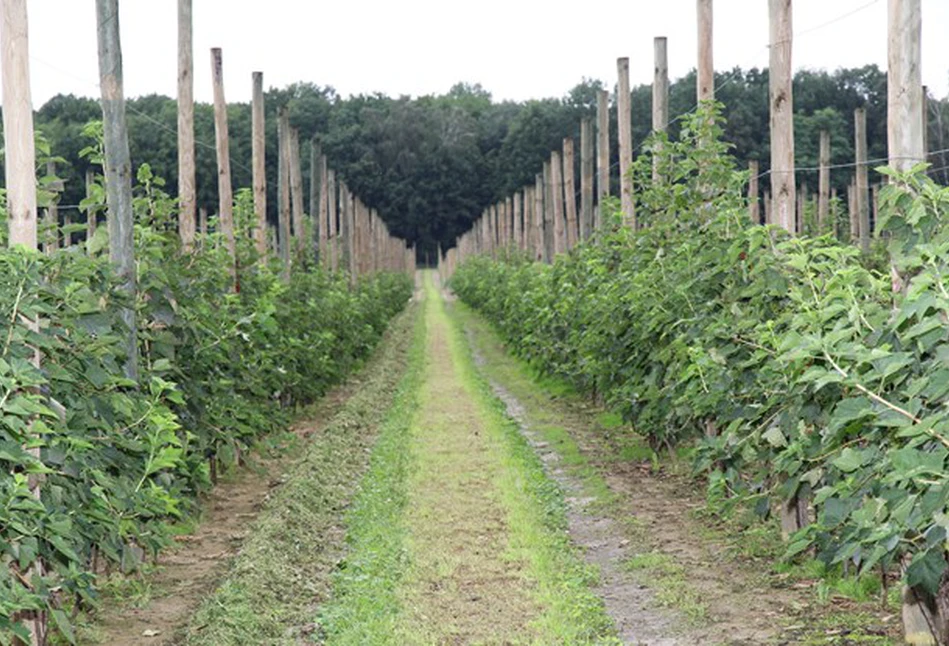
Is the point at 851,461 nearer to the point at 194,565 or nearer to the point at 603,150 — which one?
the point at 194,565

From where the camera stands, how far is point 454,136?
392ft

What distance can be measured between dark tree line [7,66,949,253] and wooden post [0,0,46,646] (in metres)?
51.3

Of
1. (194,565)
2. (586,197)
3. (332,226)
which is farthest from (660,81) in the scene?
(332,226)

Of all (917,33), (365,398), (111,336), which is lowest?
(365,398)

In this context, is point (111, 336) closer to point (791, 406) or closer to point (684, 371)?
point (791, 406)

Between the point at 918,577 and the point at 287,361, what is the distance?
11.0 m

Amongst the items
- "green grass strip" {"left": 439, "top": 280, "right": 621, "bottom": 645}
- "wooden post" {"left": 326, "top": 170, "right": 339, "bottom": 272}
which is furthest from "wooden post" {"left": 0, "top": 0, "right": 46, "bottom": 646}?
"wooden post" {"left": 326, "top": 170, "right": 339, "bottom": 272}

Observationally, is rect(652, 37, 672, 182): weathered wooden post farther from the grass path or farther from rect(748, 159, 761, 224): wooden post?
the grass path

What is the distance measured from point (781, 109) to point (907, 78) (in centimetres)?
367

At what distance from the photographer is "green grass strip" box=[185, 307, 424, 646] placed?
7.09 metres

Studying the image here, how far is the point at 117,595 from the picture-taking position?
25.1 ft

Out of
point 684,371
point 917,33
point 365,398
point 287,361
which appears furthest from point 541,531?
point 365,398

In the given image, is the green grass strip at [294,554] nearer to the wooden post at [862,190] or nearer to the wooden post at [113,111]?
the wooden post at [113,111]

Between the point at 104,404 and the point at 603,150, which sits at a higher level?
the point at 603,150
